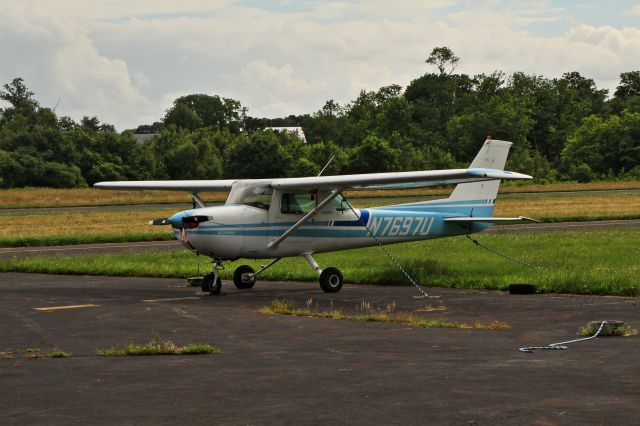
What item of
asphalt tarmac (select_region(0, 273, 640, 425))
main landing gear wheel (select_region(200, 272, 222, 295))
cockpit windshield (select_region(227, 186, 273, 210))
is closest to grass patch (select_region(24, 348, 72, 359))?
asphalt tarmac (select_region(0, 273, 640, 425))

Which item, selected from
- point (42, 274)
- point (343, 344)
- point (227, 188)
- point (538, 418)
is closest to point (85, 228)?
point (42, 274)

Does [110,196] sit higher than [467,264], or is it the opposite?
→ [110,196]

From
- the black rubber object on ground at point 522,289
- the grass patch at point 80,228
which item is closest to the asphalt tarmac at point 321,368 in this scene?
the black rubber object on ground at point 522,289

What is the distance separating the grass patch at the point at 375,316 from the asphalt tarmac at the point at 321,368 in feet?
0.97

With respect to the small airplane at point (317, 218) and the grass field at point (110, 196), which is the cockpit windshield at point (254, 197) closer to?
the small airplane at point (317, 218)

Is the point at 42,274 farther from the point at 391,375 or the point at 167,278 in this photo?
the point at 391,375

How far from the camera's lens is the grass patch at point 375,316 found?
14.1m

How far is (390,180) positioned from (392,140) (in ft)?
273

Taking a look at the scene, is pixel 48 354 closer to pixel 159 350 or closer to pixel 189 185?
pixel 159 350

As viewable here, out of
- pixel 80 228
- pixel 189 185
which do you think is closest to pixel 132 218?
pixel 80 228

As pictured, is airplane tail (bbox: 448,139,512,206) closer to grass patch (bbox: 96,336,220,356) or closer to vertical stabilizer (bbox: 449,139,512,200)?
vertical stabilizer (bbox: 449,139,512,200)

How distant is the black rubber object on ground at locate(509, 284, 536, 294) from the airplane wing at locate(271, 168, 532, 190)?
202cm

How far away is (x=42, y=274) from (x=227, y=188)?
5.59 metres

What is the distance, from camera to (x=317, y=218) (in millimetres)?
20328
